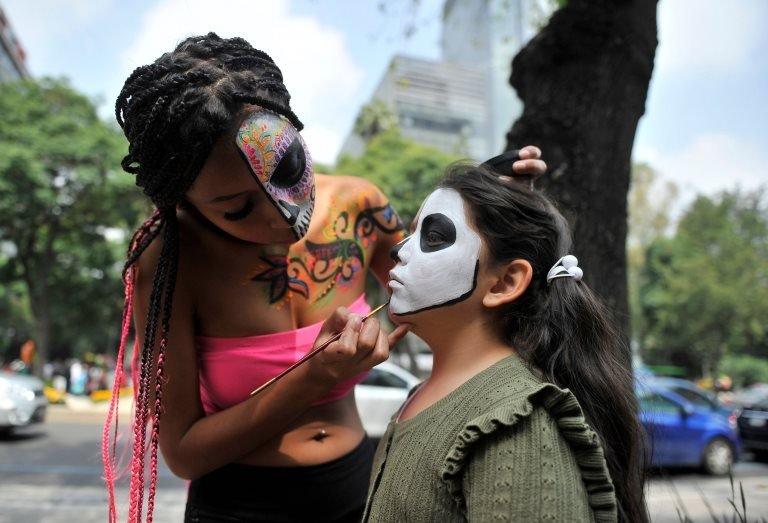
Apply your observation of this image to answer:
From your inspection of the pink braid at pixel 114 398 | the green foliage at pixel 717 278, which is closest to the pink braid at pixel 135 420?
the pink braid at pixel 114 398

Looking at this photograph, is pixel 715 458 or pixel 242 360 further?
pixel 715 458

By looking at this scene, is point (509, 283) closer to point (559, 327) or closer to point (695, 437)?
point (559, 327)

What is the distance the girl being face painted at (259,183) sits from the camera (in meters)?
1.38

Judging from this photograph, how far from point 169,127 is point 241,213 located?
9.8 inches

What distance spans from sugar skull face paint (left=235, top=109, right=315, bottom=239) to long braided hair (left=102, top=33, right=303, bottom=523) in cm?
4

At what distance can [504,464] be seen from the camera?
3.48 feet

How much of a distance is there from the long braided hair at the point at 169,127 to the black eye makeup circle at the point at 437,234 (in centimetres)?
43

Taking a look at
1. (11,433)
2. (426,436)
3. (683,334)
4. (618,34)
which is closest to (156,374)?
(426,436)

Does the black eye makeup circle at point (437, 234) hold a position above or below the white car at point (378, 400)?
above

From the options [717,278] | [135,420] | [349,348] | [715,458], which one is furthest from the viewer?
[717,278]

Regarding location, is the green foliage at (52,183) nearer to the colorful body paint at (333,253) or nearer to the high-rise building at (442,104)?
the colorful body paint at (333,253)

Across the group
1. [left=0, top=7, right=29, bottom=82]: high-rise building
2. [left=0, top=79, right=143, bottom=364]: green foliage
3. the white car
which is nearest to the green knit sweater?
the white car

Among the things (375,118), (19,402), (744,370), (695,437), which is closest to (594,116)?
(695,437)

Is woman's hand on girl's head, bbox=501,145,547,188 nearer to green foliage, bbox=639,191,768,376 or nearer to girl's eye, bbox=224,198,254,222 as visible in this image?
girl's eye, bbox=224,198,254,222
